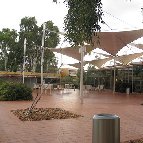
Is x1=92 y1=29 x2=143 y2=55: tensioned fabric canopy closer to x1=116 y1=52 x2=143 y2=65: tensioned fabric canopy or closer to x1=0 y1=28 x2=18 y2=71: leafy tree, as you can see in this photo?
x1=116 y1=52 x2=143 y2=65: tensioned fabric canopy

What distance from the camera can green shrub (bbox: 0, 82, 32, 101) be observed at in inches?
646

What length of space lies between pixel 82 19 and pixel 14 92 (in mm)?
12127

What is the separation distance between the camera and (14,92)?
54.4ft

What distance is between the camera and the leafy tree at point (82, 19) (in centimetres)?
505

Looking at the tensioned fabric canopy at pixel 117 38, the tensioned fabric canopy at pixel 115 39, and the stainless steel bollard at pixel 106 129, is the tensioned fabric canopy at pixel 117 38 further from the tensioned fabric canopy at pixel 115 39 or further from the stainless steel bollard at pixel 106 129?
the stainless steel bollard at pixel 106 129

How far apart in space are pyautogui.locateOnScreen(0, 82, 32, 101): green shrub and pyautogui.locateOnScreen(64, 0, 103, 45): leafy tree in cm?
1141

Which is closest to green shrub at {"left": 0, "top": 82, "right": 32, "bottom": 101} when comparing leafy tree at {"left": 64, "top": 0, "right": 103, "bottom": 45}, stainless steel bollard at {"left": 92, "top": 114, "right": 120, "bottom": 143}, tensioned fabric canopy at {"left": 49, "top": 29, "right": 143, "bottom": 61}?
tensioned fabric canopy at {"left": 49, "top": 29, "right": 143, "bottom": 61}

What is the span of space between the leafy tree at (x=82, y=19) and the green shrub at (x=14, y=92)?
1141 cm

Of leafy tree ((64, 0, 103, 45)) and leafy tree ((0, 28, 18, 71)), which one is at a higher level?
leafy tree ((0, 28, 18, 71))

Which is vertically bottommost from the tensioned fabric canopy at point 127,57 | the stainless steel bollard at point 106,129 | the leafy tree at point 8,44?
the stainless steel bollard at point 106,129

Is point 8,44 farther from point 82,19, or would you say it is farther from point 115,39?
point 82,19

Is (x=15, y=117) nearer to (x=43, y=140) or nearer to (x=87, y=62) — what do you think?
(x=43, y=140)

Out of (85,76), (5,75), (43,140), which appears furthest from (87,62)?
(43,140)

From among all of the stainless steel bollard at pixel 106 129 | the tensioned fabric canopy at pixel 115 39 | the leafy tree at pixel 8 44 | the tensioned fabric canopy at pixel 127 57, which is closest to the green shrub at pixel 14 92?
the tensioned fabric canopy at pixel 115 39
